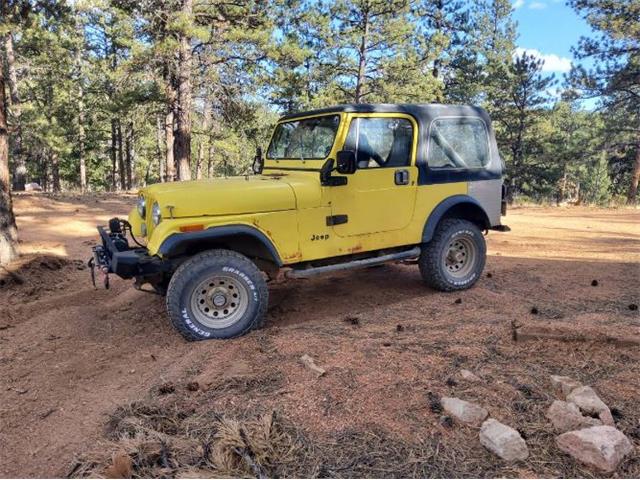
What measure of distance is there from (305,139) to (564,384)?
3.63 metres

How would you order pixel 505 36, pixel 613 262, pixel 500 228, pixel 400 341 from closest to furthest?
1. pixel 400 341
2. pixel 500 228
3. pixel 613 262
4. pixel 505 36

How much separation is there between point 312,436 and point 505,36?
1163 inches

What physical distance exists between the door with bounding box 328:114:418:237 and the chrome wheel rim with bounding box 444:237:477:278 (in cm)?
98

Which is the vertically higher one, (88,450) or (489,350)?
(489,350)

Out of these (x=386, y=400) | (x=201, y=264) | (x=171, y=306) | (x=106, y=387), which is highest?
(x=201, y=264)

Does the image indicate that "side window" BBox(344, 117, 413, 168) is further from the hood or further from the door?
the hood

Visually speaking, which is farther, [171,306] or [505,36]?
[505,36]

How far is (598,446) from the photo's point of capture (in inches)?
95.7

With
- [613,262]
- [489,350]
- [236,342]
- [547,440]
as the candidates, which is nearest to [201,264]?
[236,342]

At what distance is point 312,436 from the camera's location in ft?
9.04

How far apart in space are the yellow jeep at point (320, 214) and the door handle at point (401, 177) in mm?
15

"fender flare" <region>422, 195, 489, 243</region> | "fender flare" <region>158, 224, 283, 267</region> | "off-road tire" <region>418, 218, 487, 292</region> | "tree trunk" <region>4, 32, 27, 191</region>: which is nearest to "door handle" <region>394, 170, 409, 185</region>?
"fender flare" <region>422, 195, 489, 243</region>

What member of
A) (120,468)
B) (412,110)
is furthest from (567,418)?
(412,110)

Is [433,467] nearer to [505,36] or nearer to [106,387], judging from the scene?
[106,387]
